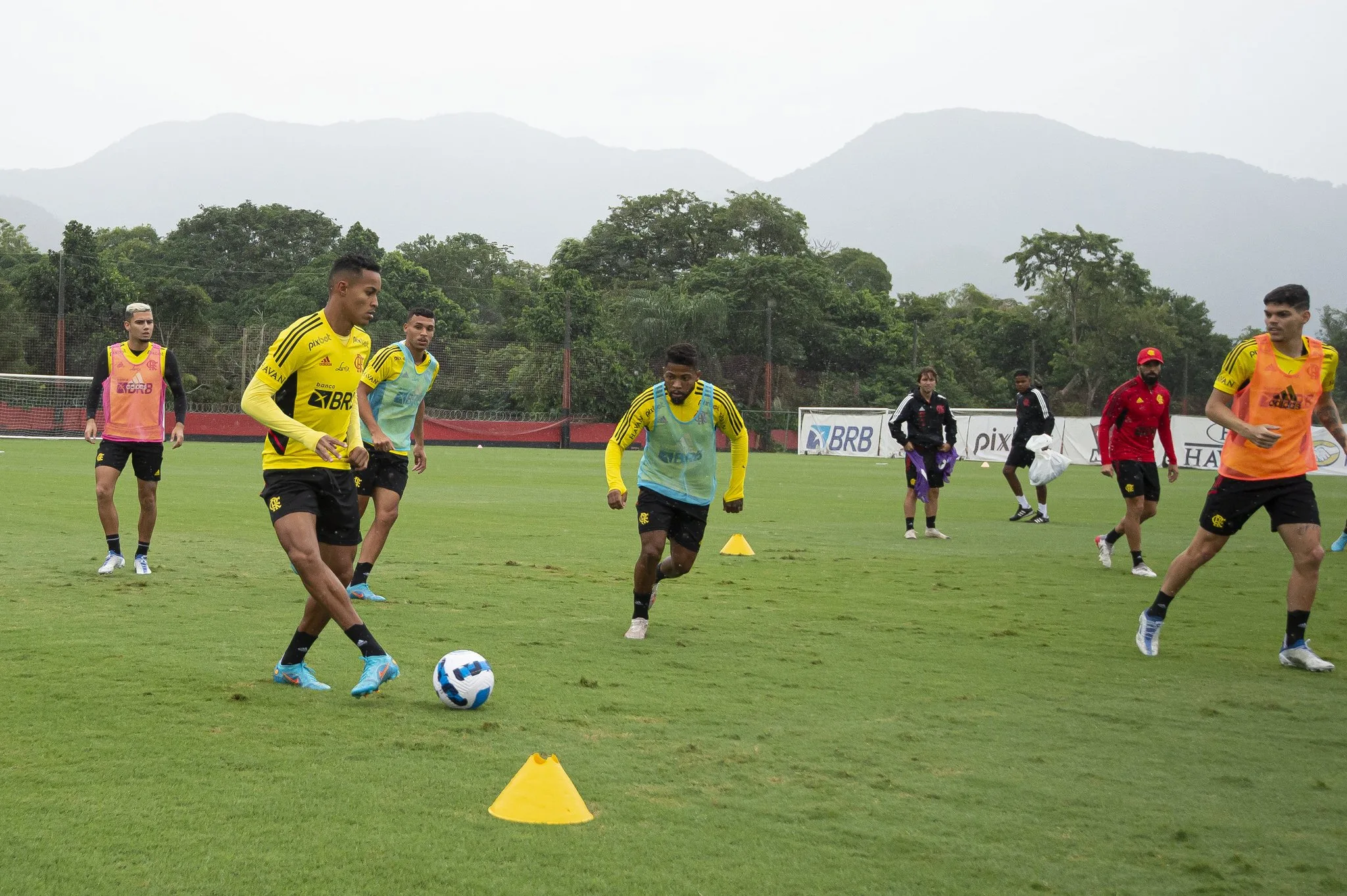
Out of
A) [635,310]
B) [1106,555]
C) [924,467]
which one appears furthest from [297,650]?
[635,310]

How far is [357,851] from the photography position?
11.9ft

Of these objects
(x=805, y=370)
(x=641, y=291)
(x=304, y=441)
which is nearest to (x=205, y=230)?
(x=641, y=291)

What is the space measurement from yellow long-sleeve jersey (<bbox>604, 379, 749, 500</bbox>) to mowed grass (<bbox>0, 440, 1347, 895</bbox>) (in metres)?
0.96

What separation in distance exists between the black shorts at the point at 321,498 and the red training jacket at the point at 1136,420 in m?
7.89

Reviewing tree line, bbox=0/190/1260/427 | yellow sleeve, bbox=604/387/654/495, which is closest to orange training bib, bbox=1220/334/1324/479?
yellow sleeve, bbox=604/387/654/495

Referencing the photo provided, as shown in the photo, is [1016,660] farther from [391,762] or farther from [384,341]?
[384,341]

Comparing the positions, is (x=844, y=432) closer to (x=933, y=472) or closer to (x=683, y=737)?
(x=933, y=472)

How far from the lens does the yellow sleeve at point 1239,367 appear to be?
23.7 ft

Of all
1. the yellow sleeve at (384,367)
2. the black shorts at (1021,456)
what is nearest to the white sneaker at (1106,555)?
the black shorts at (1021,456)

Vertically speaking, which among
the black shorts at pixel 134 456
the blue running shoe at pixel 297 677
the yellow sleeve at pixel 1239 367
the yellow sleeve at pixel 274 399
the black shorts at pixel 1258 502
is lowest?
the blue running shoe at pixel 297 677

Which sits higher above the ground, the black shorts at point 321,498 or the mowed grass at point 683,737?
the black shorts at point 321,498

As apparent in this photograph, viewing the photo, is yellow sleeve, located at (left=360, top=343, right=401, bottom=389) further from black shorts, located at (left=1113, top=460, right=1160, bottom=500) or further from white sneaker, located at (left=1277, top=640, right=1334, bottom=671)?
black shorts, located at (left=1113, top=460, right=1160, bottom=500)

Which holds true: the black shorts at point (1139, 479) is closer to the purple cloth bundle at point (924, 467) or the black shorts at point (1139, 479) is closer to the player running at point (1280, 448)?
the purple cloth bundle at point (924, 467)

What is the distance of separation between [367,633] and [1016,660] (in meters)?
3.62
